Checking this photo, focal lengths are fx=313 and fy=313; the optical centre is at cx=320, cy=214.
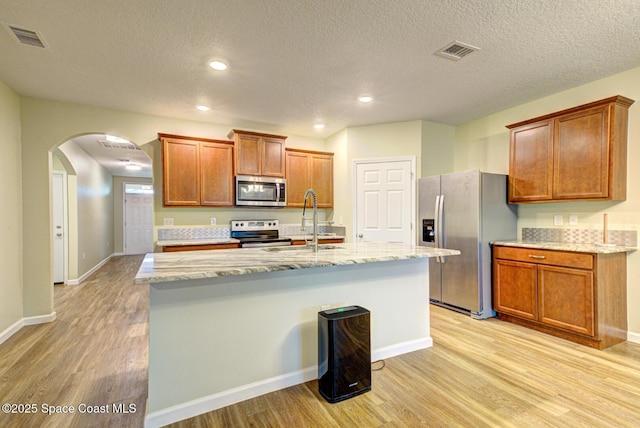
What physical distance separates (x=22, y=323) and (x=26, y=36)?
3.01 metres

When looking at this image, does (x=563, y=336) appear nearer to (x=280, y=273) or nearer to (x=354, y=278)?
(x=354, y=278)

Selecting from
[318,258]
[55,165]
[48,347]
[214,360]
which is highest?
[55,165]

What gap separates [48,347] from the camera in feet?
9.63

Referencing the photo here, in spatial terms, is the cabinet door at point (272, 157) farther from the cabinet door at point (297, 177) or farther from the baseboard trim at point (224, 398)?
the baseboard trim at point (224, 398)

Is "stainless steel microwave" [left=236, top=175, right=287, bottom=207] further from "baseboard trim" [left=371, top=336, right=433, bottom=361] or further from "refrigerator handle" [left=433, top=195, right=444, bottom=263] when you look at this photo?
"baseboard trim" [left=371, top=336, right=433, bottom=361]

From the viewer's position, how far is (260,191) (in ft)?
15.3

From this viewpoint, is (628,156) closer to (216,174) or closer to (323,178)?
(323,178)

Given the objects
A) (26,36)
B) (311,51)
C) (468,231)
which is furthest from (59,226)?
(468,231)

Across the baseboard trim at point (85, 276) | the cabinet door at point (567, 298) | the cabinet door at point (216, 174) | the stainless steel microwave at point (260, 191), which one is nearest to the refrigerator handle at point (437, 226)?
the cabinet door at point (567, 298)

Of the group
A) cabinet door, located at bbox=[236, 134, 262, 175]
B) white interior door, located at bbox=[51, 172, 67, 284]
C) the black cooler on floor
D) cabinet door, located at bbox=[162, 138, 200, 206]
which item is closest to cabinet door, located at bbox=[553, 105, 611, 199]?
the black cooler on floor

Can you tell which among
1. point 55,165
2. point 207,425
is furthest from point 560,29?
point 55,165

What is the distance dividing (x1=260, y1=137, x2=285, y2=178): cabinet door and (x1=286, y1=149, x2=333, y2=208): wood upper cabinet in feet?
0.67

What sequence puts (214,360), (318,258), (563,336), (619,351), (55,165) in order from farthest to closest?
(55,165) → (563,336) → (619,351) → (318,258) → (214,360)

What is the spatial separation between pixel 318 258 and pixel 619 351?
9.44 feet
